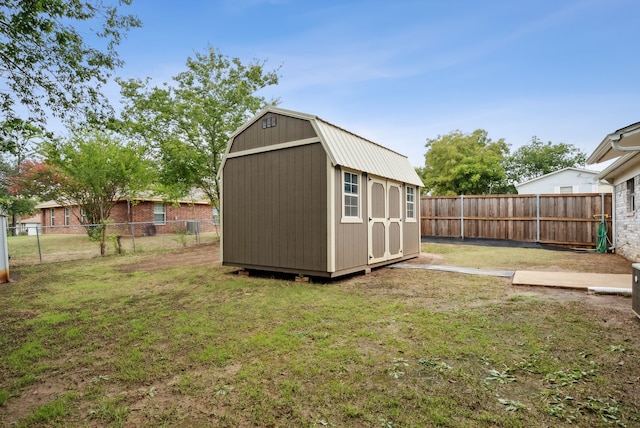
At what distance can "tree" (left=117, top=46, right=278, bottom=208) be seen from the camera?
487 inches

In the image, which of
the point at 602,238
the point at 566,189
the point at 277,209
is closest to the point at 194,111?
the point at 277,209

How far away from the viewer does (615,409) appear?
1.98 m

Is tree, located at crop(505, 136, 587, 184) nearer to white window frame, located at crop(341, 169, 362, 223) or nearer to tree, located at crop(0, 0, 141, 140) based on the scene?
white window frame, located at crop(341, 169, 362, 223)

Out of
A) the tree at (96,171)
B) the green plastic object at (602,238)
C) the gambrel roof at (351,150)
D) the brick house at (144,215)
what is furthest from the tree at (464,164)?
the tree at (96,171)

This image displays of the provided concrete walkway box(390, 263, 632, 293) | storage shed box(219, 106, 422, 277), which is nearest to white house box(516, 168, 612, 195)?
concrete walkway box(390, 263, 632, 293)

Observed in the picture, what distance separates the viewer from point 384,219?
759 cm

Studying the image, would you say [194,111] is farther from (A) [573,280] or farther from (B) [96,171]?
(A) [573,280]

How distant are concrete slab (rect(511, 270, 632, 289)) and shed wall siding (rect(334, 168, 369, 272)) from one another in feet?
9.10

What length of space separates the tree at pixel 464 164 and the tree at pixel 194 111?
19.0 m

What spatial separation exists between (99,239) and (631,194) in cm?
1589

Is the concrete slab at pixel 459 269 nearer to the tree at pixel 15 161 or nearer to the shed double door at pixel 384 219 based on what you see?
the shed double door at pixel 384 219

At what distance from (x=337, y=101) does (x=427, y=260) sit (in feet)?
24.1

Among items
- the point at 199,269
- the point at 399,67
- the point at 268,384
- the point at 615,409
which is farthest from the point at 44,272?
the point at 399,67

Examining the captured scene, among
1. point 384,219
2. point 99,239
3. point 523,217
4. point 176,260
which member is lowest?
point 176,260
